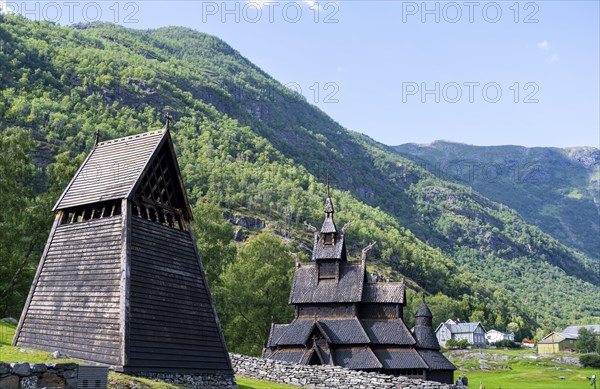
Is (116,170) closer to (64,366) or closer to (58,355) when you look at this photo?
(58,355)

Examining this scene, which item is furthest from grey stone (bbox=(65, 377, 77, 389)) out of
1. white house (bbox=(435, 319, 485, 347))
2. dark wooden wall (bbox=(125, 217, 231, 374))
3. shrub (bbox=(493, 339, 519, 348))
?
shrub (bbox=(493, 339, 519, 348))

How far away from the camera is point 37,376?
17125 millimetres

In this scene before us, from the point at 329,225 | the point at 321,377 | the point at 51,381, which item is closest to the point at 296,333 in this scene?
the point at 321,377

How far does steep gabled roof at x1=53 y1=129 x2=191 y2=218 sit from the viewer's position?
108ft

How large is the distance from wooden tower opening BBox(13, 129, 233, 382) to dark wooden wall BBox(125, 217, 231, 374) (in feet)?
0.18

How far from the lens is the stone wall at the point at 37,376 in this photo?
54.9 ft

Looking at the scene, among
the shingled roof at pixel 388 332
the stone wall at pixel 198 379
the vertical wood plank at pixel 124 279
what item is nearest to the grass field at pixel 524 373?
the shingled roof at pixel 388 332

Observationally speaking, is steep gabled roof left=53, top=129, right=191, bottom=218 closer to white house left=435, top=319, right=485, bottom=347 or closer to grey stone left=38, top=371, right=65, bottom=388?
grey stone left=38, top=371, right=65, bottom=388

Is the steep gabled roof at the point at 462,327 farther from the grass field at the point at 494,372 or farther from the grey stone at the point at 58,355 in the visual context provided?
the grey stone at the point at 58,355

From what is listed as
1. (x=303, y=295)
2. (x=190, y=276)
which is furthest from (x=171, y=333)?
(x=303, y=295)

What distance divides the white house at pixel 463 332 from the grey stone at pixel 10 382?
175 meters

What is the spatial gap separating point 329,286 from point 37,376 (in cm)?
4281

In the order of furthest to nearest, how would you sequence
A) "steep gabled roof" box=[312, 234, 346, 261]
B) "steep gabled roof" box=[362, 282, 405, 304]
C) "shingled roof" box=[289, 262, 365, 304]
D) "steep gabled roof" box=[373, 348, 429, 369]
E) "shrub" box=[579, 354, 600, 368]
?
"shrub" box=[579, 354, 600, 368], "steep gabled roof" box=[312, 234, 346, 261], "shingled roof" box=[289, 262, 365, 304], "steep gabled roof" box=[362, 282, 405, 304], "steep gabled roof" box=[373, 348, 429, 369]

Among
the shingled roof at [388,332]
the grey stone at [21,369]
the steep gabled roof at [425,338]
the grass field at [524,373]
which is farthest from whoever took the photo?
the grass field at [524,373]
